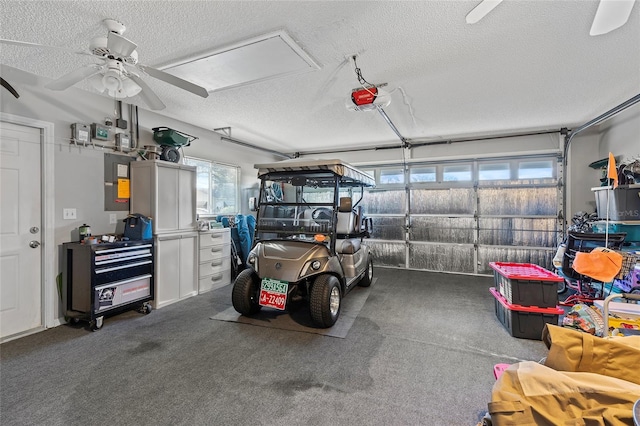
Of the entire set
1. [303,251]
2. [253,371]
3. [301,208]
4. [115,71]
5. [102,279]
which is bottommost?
[253,371]

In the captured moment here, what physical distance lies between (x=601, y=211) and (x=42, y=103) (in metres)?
7.09

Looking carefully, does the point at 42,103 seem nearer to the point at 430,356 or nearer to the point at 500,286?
the point at 430,356

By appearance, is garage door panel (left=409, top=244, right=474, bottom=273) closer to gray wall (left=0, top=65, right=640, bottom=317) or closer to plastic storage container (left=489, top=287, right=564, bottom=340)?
gray wall (left=0, top=65, right=640, bottom=317)

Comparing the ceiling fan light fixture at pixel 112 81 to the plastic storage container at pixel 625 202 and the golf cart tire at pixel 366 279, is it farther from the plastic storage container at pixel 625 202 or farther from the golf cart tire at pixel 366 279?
the plastic storage container at pixel 625 202

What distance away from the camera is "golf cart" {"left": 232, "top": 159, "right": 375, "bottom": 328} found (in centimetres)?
299

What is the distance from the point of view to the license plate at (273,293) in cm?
296

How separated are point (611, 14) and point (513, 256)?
4.70 metres

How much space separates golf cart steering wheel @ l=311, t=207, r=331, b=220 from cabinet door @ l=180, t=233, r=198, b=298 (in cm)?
197

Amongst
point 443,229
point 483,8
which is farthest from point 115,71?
point 443,229

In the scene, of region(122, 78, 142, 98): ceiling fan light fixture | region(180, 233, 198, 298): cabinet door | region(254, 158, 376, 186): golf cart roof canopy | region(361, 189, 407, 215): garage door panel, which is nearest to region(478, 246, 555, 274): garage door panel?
region(361, 189, 407, 215): garage door panel

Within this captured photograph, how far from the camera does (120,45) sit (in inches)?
75.2

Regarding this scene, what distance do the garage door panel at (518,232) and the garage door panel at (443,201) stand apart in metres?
0.42

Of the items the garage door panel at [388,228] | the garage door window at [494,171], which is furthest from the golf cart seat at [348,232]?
the garage door window at [494,171]

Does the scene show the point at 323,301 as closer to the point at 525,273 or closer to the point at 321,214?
the point at 321,214
